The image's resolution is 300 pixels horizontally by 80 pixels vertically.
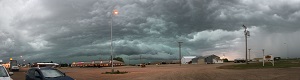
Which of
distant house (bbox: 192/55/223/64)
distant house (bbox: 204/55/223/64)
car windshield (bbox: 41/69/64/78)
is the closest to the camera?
car windshield (bbox: 41/69/64/78)

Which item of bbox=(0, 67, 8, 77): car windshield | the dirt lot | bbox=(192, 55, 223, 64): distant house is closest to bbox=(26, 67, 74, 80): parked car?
bbox=(0, 67, 8, 77): car windshield

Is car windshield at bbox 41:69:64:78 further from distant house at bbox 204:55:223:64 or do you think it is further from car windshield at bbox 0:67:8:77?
distant house at bbox 204:55:223:64

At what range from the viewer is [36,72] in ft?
54.3

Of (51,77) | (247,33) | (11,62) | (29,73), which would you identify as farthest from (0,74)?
(247,33)

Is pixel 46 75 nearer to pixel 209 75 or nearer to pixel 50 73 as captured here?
pixel 50 73

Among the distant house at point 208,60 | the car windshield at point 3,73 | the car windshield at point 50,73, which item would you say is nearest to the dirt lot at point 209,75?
the car windshield at point 50,73

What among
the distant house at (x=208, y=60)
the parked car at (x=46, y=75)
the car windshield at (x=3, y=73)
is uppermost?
the car windshield at (x=3, y=73)

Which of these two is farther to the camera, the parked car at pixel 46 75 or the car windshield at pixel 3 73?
the parked car at pixel 46 75

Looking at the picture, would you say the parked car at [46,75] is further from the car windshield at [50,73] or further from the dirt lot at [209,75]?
the dirt lot at [209,75]

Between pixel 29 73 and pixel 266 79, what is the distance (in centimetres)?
1676

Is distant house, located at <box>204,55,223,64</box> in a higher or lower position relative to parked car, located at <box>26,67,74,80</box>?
lower

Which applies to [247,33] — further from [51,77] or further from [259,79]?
[51,77]

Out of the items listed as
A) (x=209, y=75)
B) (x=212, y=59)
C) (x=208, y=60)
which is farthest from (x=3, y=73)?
(x=208, y=60)

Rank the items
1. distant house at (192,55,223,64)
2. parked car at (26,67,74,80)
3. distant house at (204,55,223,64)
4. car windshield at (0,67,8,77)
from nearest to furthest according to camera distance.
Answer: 1. car windshield at (0,67,8,77)
2. parked car at (26,67,74,80)
3. distant house at (204,55,223,64)
4. distant house at (192,55,223,64)
